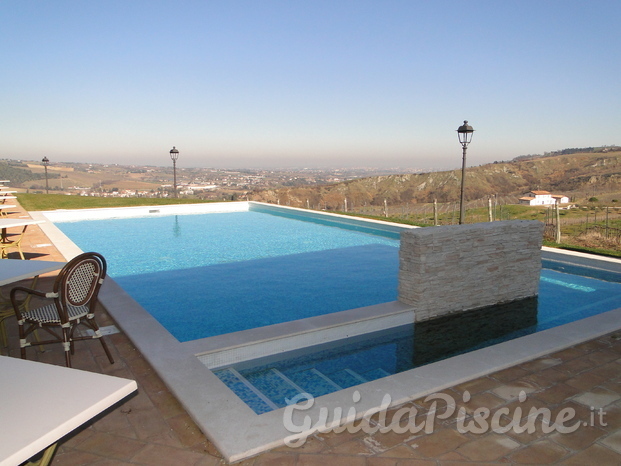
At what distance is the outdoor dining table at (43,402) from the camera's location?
113 centimetres

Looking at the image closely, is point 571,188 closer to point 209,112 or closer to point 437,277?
point 209,112

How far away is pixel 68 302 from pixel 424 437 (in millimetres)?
2322

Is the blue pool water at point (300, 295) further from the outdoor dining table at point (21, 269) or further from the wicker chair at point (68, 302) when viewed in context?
the outdoor dining table at point (21, 269)

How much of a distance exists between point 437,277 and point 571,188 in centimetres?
4782

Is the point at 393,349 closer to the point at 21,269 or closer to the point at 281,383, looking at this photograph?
the point at 281,383

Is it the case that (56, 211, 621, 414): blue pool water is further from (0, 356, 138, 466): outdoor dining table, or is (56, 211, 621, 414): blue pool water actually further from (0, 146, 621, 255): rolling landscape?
(0, 146, 621, 255): rolling landscape

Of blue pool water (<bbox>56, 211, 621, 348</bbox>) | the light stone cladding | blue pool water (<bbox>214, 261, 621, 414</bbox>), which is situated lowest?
blue pool water (<bbox>214, 261, 621, 414</bbox>)

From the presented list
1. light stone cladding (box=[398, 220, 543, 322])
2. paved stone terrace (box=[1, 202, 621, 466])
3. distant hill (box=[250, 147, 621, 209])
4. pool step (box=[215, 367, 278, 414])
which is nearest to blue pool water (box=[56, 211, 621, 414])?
pool step (box=[215, 367, 278, 414])

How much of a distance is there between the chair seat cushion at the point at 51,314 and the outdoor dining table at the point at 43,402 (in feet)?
4.67

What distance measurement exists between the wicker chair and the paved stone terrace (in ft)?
1.25

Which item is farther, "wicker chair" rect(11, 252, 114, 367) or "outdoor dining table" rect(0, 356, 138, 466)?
"wicker chair" rect(11, 252, 114, 367)

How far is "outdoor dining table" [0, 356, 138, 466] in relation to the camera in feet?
3.70

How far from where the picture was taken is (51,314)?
297 centimetres

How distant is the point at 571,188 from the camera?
44.9 m
